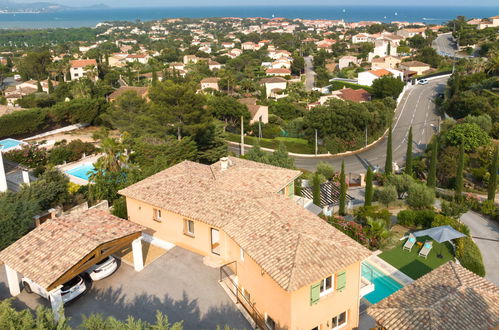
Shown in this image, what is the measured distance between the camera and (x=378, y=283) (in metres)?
22.4

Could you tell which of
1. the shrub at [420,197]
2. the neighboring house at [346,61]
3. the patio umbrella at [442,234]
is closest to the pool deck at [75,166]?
the patio umbrella at [442,234]

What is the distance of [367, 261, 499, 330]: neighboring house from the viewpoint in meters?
14.8

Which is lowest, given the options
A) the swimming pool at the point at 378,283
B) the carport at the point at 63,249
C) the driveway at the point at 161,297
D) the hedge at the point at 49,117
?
the swimming pool at the point at 378,283

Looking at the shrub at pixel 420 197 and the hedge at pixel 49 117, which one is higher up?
the hedge at pixel 49 117

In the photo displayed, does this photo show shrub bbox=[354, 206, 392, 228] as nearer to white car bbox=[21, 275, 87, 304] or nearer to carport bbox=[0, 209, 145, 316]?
carport bbox=[0, 209, 145, 316]

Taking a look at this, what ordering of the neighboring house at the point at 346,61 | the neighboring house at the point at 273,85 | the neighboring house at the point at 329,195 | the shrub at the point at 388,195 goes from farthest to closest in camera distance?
the neighboring house at the point at 346,61, the neighboring house at the point at 273,85, the neighboring house at the point at 329,195, the shrub at the point at 388,195

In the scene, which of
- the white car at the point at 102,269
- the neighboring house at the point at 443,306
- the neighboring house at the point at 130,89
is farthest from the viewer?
the neighboring house at the point at 130,89

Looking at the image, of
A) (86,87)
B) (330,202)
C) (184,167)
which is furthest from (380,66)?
(184,167)

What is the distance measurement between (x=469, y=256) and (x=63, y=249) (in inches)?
803

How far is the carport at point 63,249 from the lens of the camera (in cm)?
1625

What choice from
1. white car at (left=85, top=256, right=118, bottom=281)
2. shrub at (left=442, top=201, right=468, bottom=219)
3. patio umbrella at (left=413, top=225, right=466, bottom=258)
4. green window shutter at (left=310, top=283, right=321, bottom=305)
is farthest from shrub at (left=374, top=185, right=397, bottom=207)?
white car at (left=85, top=256, right=118, bottom=281)

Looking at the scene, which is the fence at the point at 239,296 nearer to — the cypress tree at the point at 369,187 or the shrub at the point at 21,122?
the cypress tree at the point at 369,187

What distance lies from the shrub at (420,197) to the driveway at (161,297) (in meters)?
20.2

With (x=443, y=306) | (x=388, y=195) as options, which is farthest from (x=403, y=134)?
(x=443, y=306)
